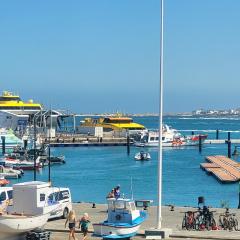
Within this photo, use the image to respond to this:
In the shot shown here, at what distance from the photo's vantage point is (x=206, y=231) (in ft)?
84.0

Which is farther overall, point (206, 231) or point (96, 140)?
point (96, 140)

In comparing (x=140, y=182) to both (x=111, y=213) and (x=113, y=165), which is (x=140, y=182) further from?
(x=111, y=213)

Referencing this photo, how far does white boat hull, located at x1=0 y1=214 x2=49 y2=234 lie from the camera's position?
22172 mm

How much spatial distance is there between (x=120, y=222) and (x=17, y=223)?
348cm

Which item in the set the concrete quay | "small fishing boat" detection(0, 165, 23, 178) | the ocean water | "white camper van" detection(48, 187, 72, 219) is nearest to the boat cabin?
the concrete quay

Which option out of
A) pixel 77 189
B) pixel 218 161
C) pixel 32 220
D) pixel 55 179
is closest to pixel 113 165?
pixel 218 161

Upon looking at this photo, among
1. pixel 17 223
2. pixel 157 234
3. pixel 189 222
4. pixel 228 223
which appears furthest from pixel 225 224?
pixel 17 223

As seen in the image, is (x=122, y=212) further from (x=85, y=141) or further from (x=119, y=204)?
(x=85, y=141)

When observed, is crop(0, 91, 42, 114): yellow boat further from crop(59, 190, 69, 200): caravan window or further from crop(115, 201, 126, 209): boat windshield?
crop(115, 201, 126, 209): boat windshield

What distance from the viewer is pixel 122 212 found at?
23.9 meters

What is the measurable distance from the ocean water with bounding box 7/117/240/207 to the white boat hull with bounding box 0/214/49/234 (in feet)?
78.3

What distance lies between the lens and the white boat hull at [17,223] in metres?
22.2

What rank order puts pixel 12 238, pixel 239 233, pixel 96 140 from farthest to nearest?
pixel 96 140, pixel 239 233, pixel 12 238

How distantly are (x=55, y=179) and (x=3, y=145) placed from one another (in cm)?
3461
